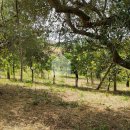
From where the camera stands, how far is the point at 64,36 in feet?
52.0

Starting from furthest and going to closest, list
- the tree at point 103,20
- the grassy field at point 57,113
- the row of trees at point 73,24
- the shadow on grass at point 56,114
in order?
the shadow on grass at point 56,114 → the grassy field at point 57,113 → the row of trees at point 73,24 → the tree at point 103,20

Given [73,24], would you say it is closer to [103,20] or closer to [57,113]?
[103,20]

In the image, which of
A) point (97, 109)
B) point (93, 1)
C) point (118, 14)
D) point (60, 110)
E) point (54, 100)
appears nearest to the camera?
point (118, 14)

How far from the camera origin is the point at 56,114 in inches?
581

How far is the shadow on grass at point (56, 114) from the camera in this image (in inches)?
527

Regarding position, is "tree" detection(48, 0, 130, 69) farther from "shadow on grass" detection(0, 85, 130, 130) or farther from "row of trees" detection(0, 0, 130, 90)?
"shadow on grass" detection(0, 85, 130, 130)

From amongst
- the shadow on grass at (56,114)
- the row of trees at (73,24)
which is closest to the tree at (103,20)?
the row of trees at (73,24)

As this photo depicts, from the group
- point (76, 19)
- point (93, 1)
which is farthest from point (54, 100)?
point (93, 1)

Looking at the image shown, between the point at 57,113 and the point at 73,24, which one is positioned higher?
the point at 73,24

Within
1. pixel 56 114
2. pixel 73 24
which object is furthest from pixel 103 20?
pixel 56 114

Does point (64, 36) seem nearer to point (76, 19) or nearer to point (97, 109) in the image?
point (76, 19)

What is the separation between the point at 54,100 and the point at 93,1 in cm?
667

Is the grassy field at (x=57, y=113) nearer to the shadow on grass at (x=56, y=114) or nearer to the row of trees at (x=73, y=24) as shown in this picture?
the shadow on grass at (x=56, y=114)

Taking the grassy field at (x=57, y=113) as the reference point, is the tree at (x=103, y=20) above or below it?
above
